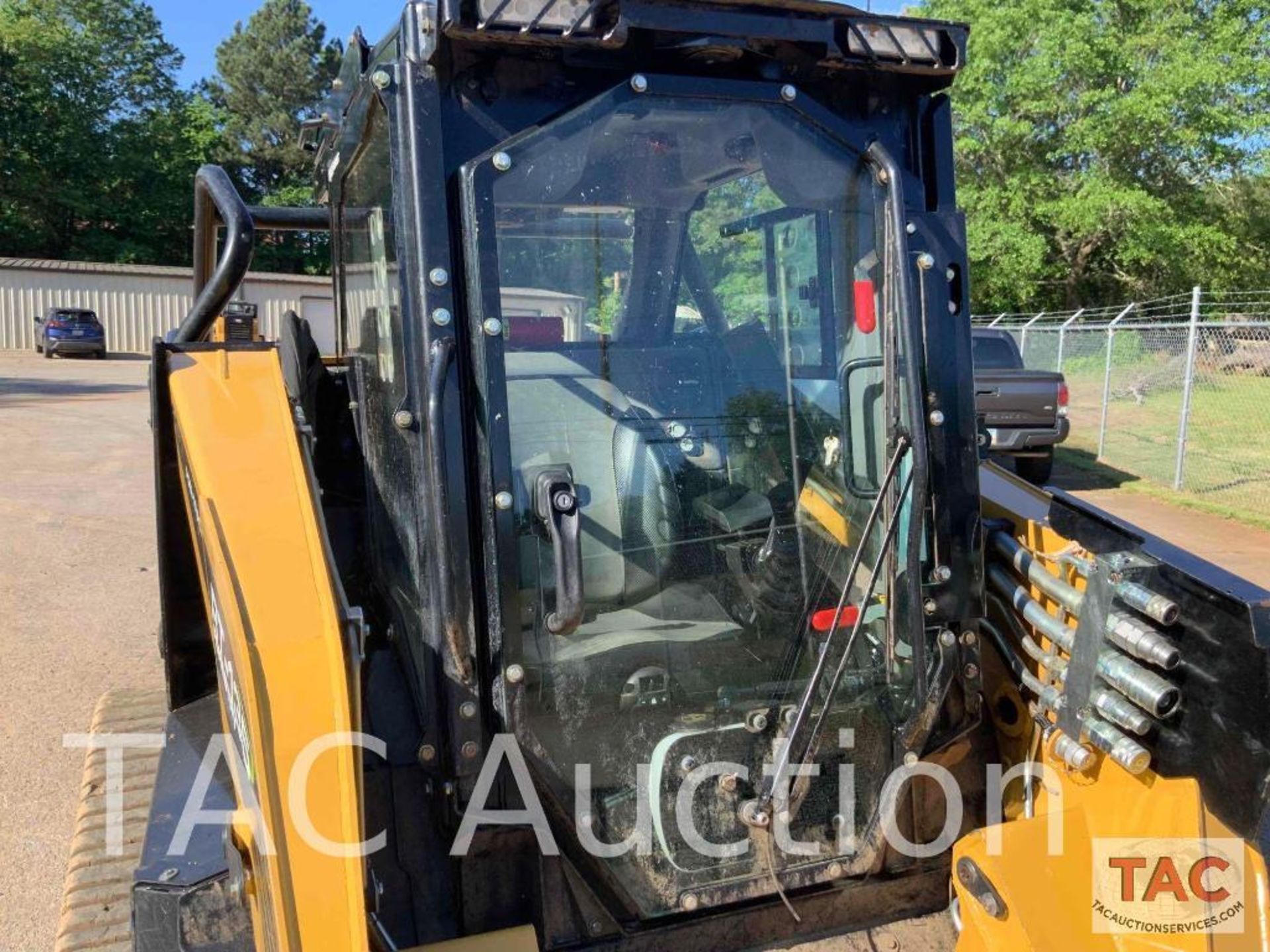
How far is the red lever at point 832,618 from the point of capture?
2.16 meters

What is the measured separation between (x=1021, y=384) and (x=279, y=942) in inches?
431

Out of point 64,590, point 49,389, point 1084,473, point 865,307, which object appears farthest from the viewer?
point 49,389

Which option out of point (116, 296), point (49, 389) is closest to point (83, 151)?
point (116, 296)

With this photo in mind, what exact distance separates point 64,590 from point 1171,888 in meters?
6.90

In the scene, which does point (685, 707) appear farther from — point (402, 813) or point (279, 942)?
point (279, 942)

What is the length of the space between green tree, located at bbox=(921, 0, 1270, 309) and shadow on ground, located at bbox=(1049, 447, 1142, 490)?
419 inches

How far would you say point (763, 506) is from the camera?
2.15 meters

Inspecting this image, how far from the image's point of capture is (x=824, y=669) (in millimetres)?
2156

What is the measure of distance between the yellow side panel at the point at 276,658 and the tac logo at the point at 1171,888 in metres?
1.35

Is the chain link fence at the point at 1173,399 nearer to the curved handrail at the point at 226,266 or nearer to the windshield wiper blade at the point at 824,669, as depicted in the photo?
the windshield wiper blade at the point at 824,669

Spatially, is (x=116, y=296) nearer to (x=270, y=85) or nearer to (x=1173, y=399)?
(x=270, y=85)

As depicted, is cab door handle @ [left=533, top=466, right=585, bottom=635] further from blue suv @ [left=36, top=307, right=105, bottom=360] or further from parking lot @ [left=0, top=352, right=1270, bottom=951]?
blue suv @ [left=36, top=307, right=105, bottom=360]

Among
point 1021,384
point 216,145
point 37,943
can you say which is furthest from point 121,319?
point 37,943

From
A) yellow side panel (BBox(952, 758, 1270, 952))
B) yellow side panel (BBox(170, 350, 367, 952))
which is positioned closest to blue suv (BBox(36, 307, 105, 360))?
yellow side panel (BBox(170, 350, 367, 952))
